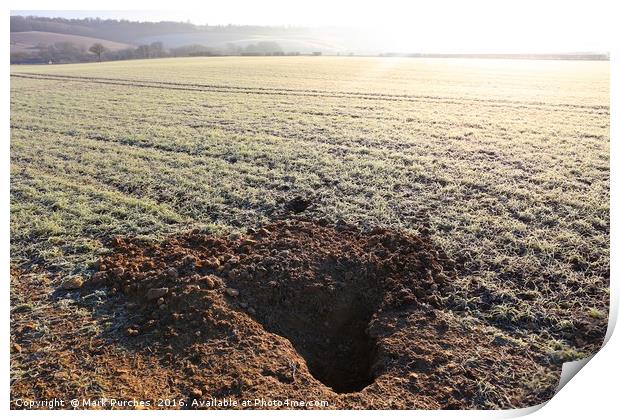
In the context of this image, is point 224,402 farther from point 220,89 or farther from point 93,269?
point 220,89

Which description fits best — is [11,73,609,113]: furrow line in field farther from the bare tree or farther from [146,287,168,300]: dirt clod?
[146,287,168,300]: dirt clod

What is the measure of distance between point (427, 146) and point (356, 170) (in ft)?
6.17

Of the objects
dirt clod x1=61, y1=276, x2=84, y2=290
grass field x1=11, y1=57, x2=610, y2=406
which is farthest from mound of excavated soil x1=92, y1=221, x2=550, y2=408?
grass field x1=11, y1=57, x2=610, y2=406

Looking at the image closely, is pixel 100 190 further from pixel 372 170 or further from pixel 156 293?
pixel 372 170

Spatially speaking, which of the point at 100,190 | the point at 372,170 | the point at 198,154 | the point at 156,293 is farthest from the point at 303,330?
the point at 198,154

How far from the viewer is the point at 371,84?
13000 mm

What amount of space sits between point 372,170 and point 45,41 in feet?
14.4

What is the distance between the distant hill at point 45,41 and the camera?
17.4 ft

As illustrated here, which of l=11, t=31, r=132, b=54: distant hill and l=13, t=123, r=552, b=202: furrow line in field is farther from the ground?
l=11, t=31, r=132, b=54: distant hill

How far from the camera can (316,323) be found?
440cm

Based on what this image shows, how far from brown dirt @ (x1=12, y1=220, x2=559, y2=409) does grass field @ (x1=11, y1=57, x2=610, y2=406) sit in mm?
379

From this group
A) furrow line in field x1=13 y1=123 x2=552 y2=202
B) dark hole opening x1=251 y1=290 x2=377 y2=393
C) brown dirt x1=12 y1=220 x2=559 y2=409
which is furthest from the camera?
furrow line in field x1=13 y1=123 x2=552 y2=202

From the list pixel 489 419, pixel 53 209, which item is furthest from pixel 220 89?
pixel 489 419

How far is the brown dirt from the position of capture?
3723 millimetres
